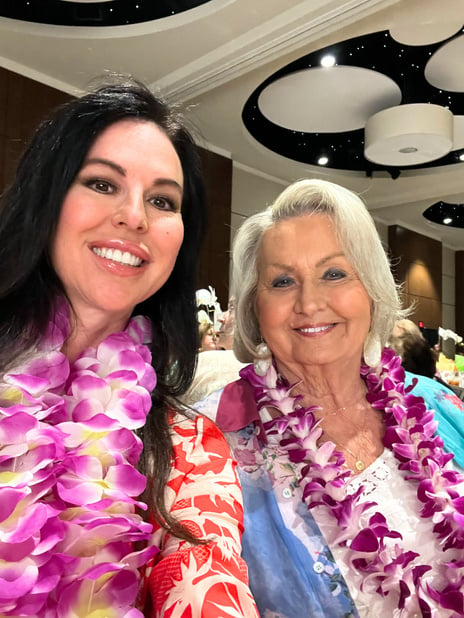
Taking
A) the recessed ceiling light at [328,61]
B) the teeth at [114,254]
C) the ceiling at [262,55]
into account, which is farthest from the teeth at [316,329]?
the recessed ceiling light at [328,61]

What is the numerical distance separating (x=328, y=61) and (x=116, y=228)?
4505 millimetres

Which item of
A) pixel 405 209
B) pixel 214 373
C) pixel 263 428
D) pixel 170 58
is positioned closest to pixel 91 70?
pixel 170 58

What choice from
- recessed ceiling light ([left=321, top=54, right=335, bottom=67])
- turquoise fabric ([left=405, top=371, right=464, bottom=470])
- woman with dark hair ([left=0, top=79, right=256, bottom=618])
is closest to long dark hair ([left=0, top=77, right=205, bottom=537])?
woman with dark hair ([left=0, top=79, right=256, bottom=618])

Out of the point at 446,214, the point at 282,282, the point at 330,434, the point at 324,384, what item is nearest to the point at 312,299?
the point at 282,282

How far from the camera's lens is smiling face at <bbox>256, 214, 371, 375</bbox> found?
57.4 inches

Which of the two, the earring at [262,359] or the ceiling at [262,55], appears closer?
the earring at [262,359]

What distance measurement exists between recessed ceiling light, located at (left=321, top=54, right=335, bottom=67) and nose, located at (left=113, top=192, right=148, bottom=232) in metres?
4.40

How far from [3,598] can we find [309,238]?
1050 mm

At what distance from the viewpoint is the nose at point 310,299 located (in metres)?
1.44

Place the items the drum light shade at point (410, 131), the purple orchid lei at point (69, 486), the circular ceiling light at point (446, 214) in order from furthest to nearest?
1. the circular ceiling light at point (446, 214)
2. the drum light shade at point (410, 131)
3. the purple orchid lei at point (69, 486)

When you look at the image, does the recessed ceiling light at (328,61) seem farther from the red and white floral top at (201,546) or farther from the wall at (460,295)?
the wall at (460,295)

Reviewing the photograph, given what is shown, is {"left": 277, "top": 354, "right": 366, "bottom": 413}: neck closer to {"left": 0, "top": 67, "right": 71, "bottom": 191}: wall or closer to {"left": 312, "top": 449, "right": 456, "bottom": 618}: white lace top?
{"left": 312, "top": 449, "right": 456, "bottom": 618}: white lace top

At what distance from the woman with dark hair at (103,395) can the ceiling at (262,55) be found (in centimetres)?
359

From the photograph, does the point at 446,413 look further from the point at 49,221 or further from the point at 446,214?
the point at 446,214
